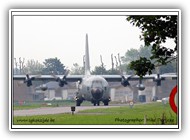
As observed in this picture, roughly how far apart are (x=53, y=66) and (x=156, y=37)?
8.72ft

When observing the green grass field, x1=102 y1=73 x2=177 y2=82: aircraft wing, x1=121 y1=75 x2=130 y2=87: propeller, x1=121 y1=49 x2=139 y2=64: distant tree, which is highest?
x1=121 y1=49 x2=139 y2=64: distant tree

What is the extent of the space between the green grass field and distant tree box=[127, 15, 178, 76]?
1119mm

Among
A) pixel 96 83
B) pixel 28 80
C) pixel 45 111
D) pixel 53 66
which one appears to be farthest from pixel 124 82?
pixel 96 83

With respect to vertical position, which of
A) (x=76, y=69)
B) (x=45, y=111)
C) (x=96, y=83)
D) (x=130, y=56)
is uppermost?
(x=130, y=56)

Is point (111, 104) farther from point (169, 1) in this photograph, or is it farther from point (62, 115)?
point (169, 1)

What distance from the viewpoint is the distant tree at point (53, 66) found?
60.9 feet

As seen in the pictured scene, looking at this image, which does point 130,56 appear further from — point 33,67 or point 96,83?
point 96,83

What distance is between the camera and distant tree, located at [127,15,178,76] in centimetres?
1755

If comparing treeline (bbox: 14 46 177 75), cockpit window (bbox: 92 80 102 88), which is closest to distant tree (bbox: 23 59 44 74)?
treeline (bbox: 14 46 177 75)

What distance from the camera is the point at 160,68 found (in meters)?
18.3

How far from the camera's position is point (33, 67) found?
18.7 metres

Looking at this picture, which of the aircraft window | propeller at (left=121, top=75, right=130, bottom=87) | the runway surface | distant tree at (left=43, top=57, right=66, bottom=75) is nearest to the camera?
the runway surface

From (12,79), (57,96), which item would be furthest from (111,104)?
(12,79)

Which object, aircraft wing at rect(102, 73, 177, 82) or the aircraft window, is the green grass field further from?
the aircraft window
